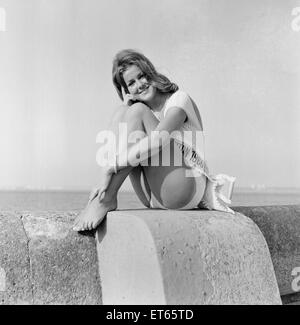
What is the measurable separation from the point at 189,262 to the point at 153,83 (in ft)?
4.03

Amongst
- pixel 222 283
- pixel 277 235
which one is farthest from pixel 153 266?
pixel 277 235

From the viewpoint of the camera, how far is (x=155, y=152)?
2.52 meters

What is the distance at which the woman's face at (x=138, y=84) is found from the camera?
114 inches

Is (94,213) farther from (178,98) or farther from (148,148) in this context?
(178,98)

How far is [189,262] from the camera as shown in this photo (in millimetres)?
2211

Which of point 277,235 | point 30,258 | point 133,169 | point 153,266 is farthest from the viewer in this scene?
point 277,235

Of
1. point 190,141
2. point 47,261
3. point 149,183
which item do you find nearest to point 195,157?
point 190,141

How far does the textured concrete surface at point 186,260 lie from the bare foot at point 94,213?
0.09 m

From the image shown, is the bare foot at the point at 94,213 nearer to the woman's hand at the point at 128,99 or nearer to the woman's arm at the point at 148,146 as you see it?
the woman's arm at the point at 148,146

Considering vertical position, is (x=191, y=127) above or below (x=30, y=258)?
above

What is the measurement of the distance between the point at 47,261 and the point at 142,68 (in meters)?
1.32

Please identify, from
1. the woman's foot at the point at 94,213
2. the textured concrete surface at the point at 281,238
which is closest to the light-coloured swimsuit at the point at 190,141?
the woman's foot at the point at 94,213
